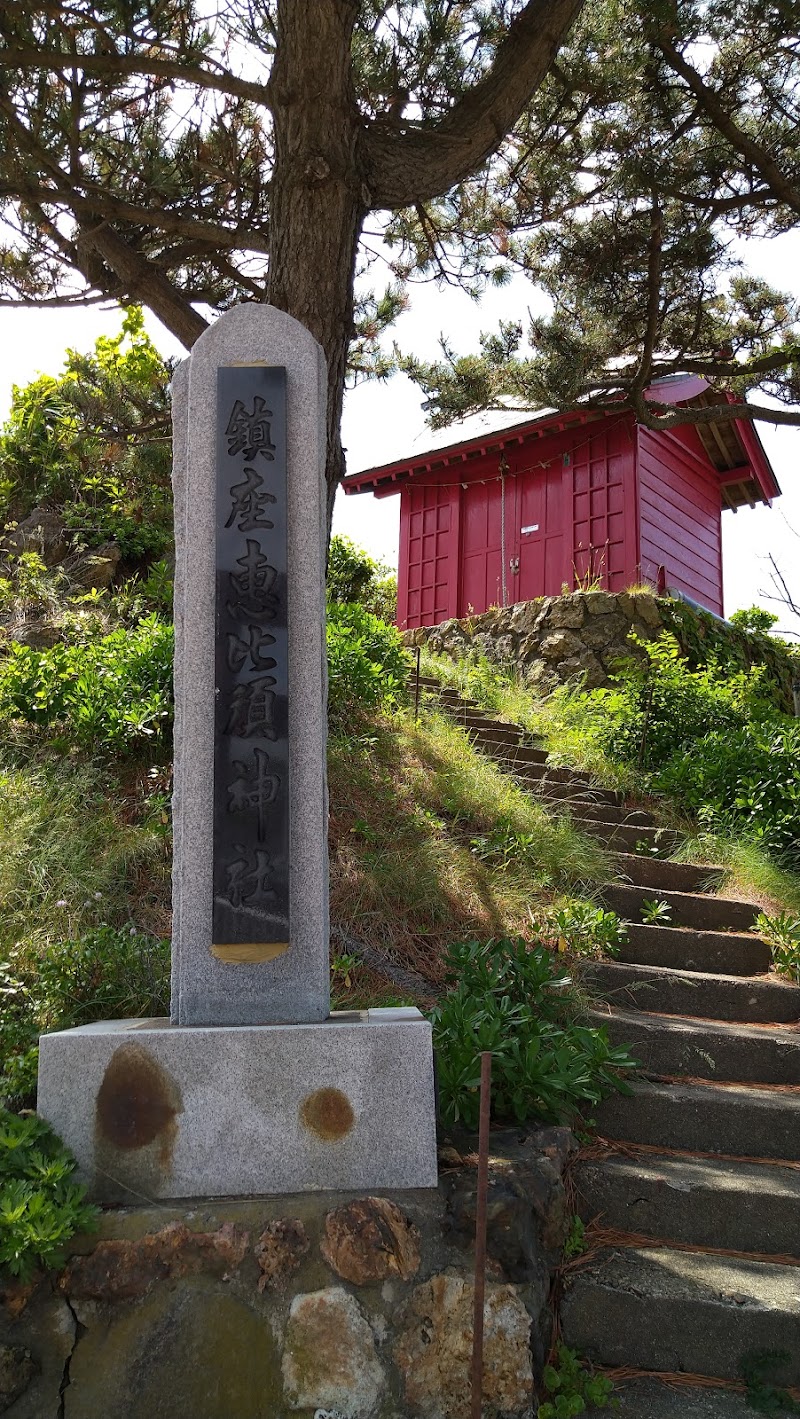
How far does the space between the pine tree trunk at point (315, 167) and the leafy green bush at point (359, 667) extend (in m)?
1.57

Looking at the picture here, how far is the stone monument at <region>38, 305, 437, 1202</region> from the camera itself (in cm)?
274

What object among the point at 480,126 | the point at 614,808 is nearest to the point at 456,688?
the point at 614,808

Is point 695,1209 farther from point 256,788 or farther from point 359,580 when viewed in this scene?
point 359,580

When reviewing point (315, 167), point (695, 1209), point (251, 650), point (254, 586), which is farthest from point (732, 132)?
point (695, 1209)

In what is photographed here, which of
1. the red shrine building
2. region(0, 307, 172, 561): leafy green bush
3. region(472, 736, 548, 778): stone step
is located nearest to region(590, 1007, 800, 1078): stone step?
region(472, 736, 548, 778): stone step

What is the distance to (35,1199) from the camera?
2.44m

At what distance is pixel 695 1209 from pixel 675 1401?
68 cm

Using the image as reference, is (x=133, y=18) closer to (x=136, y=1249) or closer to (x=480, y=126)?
(x=480, y=126)

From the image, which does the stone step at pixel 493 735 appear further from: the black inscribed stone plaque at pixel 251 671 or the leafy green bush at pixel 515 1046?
the black inscribed stone plaque at pixel 251 671

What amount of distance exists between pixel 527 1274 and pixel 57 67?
21.4 ft

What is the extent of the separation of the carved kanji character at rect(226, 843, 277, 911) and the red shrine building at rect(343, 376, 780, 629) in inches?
377

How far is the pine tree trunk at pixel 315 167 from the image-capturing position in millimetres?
5336

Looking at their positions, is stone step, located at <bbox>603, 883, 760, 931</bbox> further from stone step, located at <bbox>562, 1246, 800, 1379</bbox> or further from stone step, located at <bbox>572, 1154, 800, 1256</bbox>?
stone step, located at <bbox>562, 1246, 800, 1379</bbox>

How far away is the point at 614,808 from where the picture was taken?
7234mm
